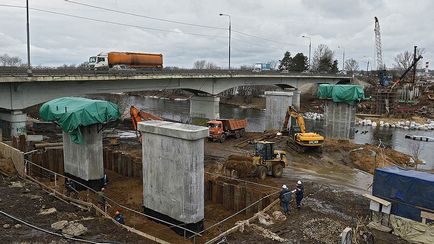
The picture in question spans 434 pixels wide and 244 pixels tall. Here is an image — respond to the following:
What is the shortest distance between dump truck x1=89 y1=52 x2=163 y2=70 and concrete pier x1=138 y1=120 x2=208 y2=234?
2639cm

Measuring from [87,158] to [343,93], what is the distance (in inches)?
1165

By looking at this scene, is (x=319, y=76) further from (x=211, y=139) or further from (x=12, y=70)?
(x=12, y=70)

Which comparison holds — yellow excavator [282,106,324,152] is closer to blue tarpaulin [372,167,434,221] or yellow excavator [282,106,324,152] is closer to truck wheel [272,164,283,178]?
truck wheel [272,164,283,178]

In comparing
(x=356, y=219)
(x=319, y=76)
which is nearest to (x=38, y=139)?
(x=356, y=219)

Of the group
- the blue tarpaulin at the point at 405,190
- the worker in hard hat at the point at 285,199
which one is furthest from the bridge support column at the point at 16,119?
the blue tarpaulin at the point at 405,190

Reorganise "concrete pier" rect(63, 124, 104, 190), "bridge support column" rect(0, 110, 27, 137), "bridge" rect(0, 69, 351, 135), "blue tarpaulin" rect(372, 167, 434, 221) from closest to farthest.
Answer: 1. "blue tarpaulin" rect(372, 167, 434, 221)
2. "concrete pier" rect(63, 124, 104, 190)
3. "bridge" rect(0, 69, 351, 135)
4. "bridge support column" rect(0, 110, 27, 137)

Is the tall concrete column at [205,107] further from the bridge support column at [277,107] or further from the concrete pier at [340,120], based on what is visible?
the concrete pier at [340,120]

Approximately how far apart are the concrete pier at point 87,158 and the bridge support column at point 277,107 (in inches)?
1077

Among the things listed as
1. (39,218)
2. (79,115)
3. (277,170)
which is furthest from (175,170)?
(277,170)

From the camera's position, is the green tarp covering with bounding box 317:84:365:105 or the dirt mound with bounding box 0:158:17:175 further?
the green tarp covering with bounding box 317:84:365:105

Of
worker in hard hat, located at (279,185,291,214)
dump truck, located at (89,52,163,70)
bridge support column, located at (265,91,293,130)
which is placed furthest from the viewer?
bridge support column, located at (265,91,293,130)

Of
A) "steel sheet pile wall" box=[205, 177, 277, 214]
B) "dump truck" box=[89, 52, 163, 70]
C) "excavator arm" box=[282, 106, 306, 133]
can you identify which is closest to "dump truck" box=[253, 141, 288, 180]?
"steel sheet pile wall" box=[205, 177, 277, 214]

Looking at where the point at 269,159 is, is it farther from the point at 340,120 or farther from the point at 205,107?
the point at 205,107

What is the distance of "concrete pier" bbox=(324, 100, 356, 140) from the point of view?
41812mm
